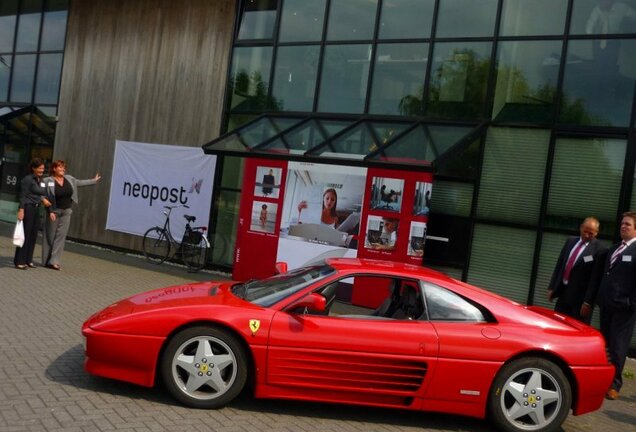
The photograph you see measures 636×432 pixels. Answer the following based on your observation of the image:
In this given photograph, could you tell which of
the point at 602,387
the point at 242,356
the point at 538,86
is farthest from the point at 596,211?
the point at 242,356

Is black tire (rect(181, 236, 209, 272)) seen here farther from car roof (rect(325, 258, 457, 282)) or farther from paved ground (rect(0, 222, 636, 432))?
car roof (rect(325, 258, 457, 282))

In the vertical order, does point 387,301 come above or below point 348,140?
below

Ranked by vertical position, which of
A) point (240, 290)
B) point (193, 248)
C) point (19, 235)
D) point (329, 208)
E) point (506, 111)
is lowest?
point (193, 248)

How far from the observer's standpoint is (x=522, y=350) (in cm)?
523

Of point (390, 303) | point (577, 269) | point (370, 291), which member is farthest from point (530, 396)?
point (577, 269)

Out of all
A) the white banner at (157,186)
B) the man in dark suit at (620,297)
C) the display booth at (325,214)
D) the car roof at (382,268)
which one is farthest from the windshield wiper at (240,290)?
the white banner at (157,186)

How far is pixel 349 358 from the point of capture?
5133mm

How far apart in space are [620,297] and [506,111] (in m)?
4.74

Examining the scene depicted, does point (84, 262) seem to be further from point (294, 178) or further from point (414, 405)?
point (414, 405)

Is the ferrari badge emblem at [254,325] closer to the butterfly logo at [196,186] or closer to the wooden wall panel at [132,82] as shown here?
the butterfly logo at [196,186]

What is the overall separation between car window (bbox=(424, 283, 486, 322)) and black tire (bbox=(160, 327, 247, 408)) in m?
1.59

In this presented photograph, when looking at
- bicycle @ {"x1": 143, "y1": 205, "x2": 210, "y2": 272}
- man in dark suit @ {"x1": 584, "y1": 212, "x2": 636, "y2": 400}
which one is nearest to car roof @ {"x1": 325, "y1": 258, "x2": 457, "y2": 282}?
man in dark suit @ {"x1": 584, "y1": 212, "x2": 636, "y2": 400}

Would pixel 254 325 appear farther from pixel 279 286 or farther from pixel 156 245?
pixel 156 245

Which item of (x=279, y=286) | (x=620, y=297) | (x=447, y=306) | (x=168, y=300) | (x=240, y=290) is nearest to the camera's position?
(x=447, y=306)
